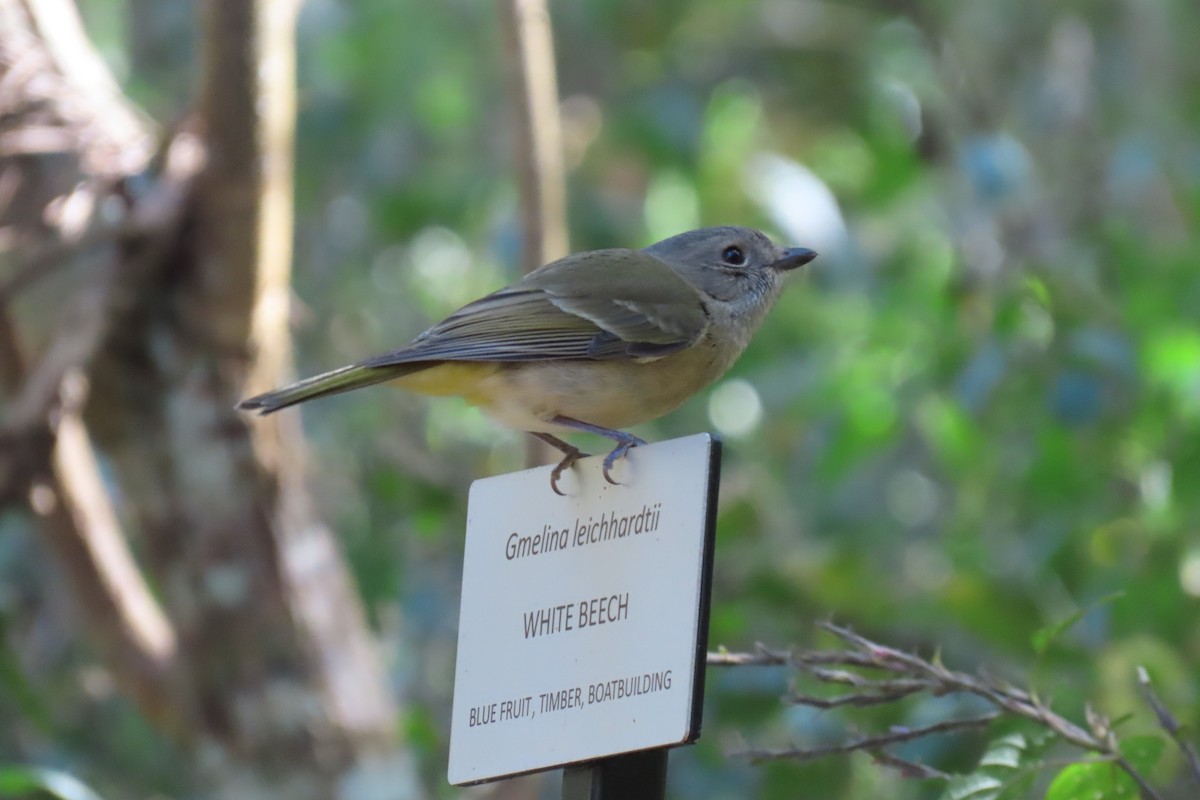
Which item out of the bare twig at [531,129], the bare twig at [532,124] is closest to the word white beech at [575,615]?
the bare twig at [531,129]

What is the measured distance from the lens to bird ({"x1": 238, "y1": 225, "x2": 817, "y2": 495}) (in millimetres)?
3221

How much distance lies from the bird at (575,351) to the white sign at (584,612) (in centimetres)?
57

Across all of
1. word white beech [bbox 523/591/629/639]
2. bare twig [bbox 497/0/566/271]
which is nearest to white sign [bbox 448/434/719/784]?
word white beech [bbox 523/591/629/639]

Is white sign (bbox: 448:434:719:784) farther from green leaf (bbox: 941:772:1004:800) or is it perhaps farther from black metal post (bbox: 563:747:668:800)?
green leaf (bbox: 941:772:1004:800)

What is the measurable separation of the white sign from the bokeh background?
498 millimetres

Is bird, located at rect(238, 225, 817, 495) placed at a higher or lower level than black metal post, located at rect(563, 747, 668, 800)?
higher

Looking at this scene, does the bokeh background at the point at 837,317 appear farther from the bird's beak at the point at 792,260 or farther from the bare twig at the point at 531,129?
the bare twig at the point at 531,129

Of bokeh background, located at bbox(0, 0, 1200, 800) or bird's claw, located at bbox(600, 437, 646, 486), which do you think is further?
bokeh background, located at bbox(0, 0, 1200, 800)

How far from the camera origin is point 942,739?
3.65 m

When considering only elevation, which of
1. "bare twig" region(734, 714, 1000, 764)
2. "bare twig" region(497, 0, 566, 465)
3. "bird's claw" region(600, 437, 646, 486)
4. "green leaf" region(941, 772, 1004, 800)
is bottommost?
"green leaf" region(941, 772, 1004, 800)

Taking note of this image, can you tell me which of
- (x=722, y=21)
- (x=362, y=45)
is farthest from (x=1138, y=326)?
(x=722, y=21)

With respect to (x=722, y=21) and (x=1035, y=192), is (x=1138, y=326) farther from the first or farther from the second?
(x=722, y=21)

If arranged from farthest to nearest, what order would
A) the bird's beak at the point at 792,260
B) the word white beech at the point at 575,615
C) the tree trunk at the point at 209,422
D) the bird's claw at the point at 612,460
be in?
the tree trunk at the point at 209,422 < the bird's beak at the point at 792,260 < the bird's claw at the point at 612,460 < the word white beech at the point at 575,615

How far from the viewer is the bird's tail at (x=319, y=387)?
284cm
